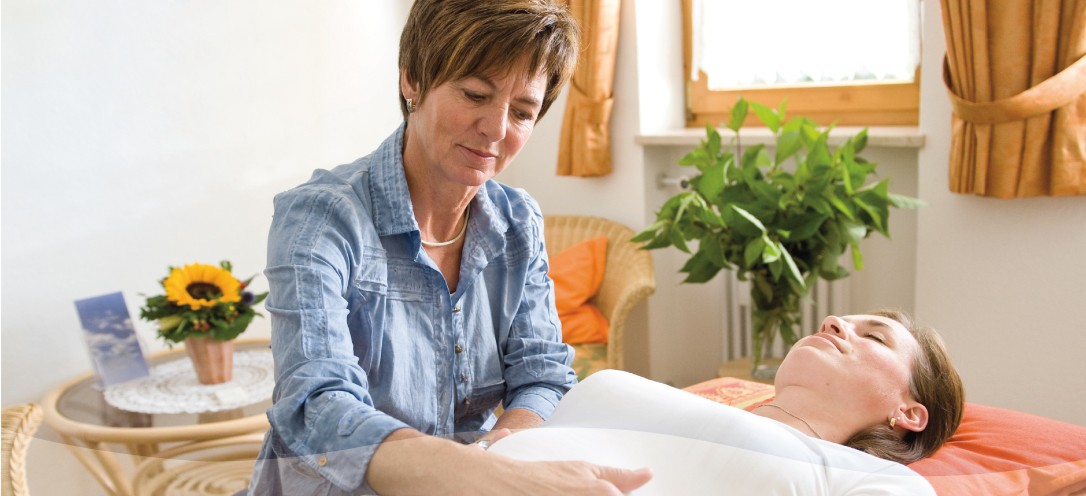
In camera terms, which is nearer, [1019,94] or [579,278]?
[1019,94]

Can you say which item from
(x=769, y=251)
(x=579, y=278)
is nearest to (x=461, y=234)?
(x=769, y=251)

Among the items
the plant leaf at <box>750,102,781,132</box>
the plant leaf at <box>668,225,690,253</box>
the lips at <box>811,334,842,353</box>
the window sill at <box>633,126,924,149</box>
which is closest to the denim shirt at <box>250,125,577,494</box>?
the lips at <box>811,334,842,353</box>

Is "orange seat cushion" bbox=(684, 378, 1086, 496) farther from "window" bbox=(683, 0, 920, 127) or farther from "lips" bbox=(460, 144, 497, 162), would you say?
"window" bbox=(683, 0, 920, 127)

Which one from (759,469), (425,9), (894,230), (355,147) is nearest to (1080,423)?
(759,469)

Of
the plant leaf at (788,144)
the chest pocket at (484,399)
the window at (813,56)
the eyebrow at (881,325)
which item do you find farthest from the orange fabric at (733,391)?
the window at (813,56)

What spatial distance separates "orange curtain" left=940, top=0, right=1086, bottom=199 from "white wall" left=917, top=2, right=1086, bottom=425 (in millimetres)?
49

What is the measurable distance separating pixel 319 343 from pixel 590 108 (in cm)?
177

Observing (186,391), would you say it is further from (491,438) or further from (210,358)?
(491,438)

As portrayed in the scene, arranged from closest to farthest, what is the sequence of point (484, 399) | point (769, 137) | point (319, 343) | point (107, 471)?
1. point (107, 471)
2. point (319, 343)
3. point (484, 399)
4. point (769, 137)

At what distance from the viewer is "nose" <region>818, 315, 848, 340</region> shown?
29.5 inches

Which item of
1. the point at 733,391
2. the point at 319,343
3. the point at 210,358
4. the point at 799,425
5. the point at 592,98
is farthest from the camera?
the point at 592,98

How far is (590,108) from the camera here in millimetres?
2223

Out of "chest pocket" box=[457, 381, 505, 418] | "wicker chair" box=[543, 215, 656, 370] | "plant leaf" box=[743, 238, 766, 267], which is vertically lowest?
"wicker chair" box=[543, 215, 656, 370]

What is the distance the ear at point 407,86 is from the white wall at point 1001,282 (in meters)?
0.68
